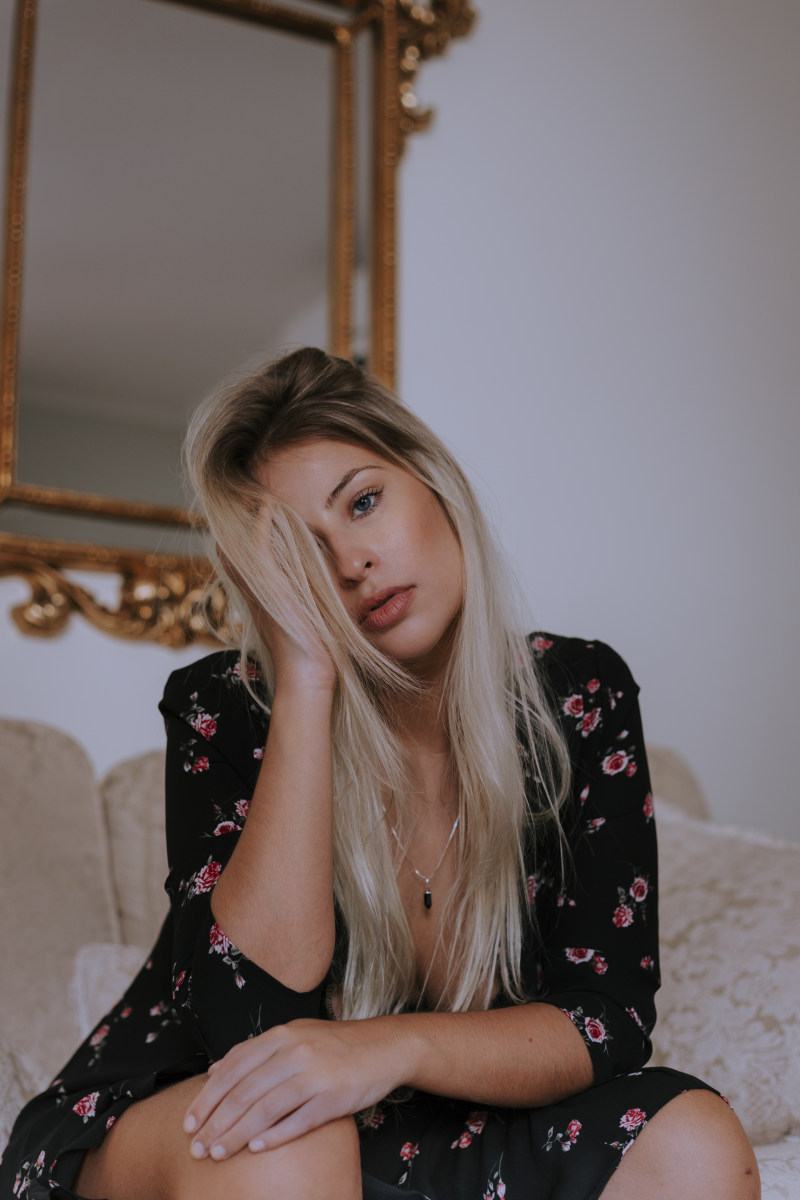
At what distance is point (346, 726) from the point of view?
1.25 m

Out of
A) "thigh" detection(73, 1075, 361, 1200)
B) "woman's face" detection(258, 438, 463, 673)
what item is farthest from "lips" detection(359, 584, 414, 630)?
"thigh" detection(73, 1075, 361, 1200)

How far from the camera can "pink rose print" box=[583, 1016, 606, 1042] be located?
105 centimetres

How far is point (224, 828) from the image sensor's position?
116 centimetres

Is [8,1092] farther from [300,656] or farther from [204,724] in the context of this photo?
[300,656]

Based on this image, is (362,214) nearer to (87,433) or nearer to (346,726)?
(87,433)

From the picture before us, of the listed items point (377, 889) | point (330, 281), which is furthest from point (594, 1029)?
point (330, 281)

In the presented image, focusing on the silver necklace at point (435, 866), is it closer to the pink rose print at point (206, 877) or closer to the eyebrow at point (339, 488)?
the pink rose print at point (206, 877)

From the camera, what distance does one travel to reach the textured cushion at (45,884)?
57.4 inches

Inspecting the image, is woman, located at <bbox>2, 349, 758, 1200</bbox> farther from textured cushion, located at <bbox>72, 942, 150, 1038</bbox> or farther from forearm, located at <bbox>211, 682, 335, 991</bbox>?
textured cushion, located at <bbox>72, 942, 150, 1038</bbox>

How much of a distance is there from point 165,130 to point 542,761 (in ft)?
4.63

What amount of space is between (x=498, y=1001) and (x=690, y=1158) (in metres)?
0.33

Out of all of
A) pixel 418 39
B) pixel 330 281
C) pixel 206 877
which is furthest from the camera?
pixel 418 39

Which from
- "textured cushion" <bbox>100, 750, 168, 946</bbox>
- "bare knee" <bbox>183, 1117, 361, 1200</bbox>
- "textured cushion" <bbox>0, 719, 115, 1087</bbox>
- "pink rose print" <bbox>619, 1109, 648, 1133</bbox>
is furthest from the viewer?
"textured cushion" <bbox>100, 750, 168, 946</bbox>

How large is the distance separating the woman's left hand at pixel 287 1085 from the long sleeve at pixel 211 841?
0.08 m
